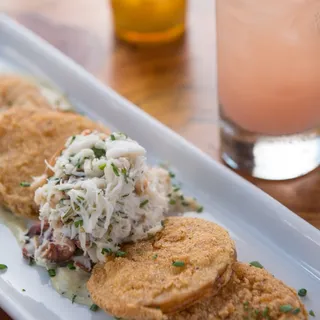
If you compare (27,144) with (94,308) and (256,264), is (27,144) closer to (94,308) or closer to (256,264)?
(94,308)

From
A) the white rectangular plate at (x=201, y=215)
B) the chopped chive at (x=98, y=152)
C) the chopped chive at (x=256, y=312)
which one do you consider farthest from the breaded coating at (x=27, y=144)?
the chopped chive at (x=256, y=312)

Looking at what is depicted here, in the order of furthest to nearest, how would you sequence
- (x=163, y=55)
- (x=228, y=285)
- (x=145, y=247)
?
(x=163, y=55), (x=145, y=247), (x=228, y=285)

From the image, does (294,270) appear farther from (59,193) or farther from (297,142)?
(59,193)

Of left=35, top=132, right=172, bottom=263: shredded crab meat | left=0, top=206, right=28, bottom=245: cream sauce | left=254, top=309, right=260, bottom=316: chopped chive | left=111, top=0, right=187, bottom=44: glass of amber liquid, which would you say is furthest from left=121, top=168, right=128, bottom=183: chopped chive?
left=111, top=0, right=187, bottom=44: glass of amber liquid

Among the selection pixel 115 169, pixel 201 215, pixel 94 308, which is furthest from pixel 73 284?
pixel 201 215

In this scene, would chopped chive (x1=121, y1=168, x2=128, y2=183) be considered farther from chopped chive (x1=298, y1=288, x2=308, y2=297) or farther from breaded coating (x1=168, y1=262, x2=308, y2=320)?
chopped chive (x1=298, y1=288, x2=308, y2=297)

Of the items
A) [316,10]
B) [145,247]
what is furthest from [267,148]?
[145,247]

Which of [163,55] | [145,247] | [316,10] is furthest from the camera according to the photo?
[163,55]

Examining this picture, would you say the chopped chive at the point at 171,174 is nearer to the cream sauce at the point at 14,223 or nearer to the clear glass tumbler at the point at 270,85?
the clear glass tumbler at the point at 270,85
